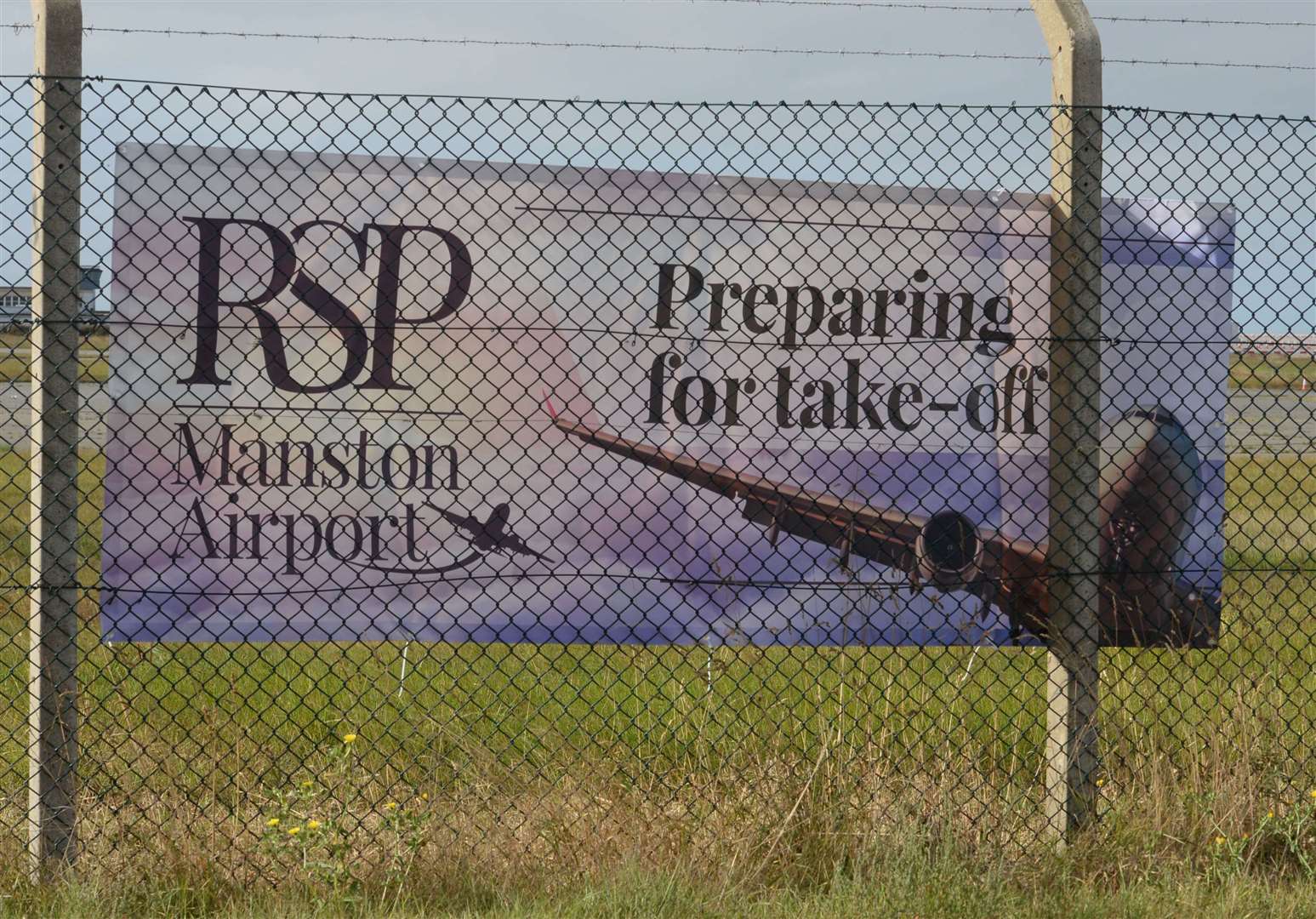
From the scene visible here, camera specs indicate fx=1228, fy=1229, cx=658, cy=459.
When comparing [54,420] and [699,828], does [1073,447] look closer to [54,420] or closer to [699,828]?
[699,828]

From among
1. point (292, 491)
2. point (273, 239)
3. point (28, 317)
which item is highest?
point (273, 239)

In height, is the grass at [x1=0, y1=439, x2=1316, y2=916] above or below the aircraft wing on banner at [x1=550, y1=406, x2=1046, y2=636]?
below

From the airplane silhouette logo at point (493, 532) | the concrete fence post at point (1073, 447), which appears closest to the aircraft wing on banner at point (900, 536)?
the concrete fence post at point (1073, 447)

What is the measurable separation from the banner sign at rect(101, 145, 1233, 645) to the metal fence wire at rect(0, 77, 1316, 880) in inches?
0.4

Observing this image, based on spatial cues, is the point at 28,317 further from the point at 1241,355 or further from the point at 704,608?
the point at 1241,355

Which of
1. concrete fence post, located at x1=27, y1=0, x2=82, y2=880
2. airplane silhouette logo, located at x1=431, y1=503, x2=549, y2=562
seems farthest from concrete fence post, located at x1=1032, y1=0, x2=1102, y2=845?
concrete fence post, located at x1=27, y1=0, x2=82, y2=880

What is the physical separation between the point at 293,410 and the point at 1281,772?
11.6ft

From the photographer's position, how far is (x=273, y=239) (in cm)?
379

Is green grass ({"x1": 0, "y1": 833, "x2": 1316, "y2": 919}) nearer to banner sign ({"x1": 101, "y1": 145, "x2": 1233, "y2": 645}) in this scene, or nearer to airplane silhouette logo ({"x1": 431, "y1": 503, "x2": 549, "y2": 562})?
banner sign ({"x1": 101, "y1": 145, "x2": 1233, "y2": 645})

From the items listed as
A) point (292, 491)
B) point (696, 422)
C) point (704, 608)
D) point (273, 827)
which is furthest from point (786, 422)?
point (273, 827)

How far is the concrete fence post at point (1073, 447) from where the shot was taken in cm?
390

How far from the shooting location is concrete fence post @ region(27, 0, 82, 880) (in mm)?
3412

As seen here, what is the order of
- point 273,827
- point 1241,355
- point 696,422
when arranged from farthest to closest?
1. point 1241,355
2. point 696,422
3. point 273,827

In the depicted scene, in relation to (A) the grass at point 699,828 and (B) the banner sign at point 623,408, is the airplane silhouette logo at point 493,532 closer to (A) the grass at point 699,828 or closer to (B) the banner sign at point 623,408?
(B) the banner sign at point 623,408
